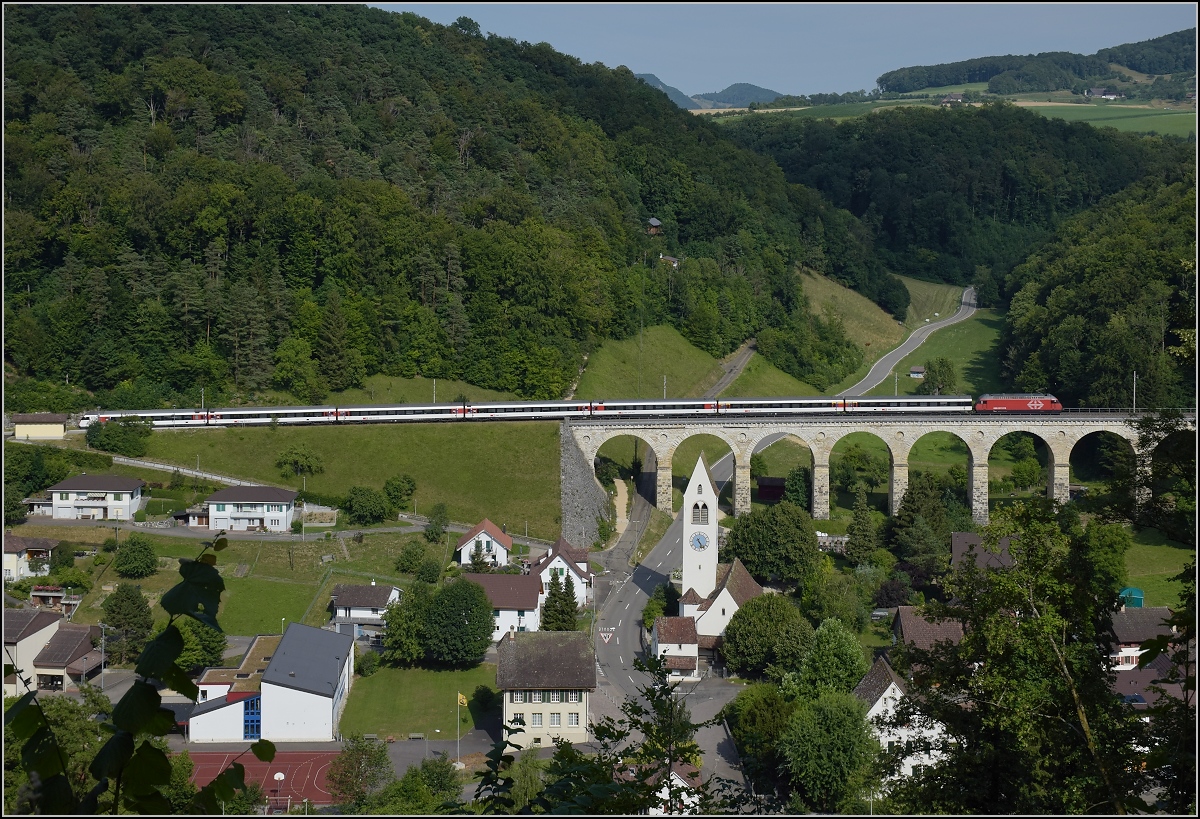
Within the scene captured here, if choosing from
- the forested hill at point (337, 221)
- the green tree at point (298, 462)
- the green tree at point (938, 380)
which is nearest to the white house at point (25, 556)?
the green tree at point (298, 462)

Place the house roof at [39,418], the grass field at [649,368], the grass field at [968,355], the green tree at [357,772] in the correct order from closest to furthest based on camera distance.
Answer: the green tree at [357,772] < the house roof at [39,418] < the grass field at [649,368] < the grass field at [968,355]

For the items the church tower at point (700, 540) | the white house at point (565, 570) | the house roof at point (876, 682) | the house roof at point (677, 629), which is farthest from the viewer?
the white house at point (565, 570)

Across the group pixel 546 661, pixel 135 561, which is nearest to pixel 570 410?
pixel 135 561

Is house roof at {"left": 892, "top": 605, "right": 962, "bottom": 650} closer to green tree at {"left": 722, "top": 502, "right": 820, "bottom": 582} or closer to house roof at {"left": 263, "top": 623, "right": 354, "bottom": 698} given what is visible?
green tree at {"left": 722, "top": 502, "right": 820, "bottom": 582}

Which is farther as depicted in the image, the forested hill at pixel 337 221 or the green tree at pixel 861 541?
the forested hill at pixel 337 221

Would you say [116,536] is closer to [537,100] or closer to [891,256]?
[537,100]

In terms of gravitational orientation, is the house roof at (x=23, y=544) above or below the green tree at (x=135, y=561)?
above

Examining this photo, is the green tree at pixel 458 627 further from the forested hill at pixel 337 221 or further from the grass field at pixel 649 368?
the grass field at pixel 649 368

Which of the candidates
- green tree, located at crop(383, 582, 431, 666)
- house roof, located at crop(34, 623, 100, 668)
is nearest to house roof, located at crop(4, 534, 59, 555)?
house roof, located at crop(34, 623, 100, 668)

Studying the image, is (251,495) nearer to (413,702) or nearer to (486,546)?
(486,546)
